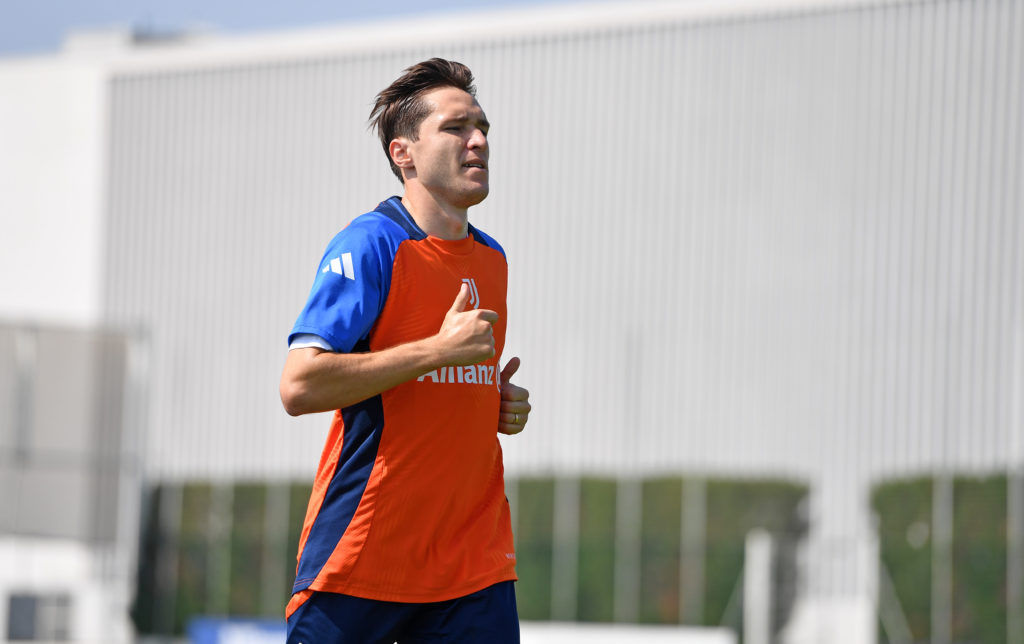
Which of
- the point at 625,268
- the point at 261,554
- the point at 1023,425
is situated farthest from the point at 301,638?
the point at 625,268

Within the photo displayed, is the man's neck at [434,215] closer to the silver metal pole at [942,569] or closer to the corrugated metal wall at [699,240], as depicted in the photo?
the silver metal pole at [942,569]

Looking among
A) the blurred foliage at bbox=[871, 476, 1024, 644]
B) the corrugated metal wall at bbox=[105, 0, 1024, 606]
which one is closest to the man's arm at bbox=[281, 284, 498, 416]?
the blurred foliage at bbox=[871, 476, 1024, 644]

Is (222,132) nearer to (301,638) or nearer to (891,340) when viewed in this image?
(891,340)

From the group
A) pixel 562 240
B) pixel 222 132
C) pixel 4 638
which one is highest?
pixel 222 132

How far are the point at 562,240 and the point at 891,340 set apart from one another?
22.2 feet

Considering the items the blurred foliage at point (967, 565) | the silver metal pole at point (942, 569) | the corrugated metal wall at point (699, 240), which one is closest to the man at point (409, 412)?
the blurred foliage at point (967, 565)

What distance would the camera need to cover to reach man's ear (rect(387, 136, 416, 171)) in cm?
418

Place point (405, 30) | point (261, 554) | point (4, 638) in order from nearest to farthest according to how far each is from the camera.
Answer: point (4, 638)
point (261, 554)
point (405, 30)

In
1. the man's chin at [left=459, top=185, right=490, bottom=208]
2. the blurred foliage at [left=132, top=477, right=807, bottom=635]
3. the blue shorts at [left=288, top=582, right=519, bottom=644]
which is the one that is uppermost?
the man's chin at [left=459, top=185, right=490, bottom=208]

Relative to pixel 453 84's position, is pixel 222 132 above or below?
above

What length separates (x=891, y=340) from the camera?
27.5 m

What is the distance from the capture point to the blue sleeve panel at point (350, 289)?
383cm

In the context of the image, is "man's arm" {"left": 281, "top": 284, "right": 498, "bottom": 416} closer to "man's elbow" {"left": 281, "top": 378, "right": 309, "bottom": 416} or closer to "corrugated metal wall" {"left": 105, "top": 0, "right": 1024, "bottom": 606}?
"man's elbow" {"left": 281, "top": 378, "right": 309, "bottom": 416}

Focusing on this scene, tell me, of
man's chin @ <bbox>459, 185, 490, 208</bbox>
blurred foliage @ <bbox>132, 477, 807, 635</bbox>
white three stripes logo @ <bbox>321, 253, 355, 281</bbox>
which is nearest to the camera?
white three stripes logo @ <bbox>321, 253, 355, 281</bbox>
